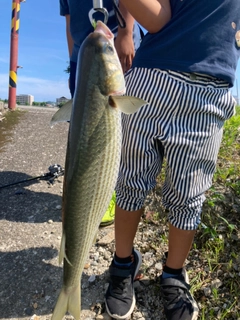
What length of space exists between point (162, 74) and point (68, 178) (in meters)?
0.82

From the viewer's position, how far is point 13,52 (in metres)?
8.37

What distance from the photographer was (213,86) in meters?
1.82

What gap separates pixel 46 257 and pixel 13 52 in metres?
7.13

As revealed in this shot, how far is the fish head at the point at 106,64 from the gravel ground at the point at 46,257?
1.50 m

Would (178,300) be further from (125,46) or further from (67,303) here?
(125,46)

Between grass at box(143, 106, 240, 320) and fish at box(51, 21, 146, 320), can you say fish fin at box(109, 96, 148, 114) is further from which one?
grass at box(143, 106, 240, 320)

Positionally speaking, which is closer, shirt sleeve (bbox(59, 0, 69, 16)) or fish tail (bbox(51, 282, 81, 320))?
fish tail (bbox(51, 282, 81, 320))

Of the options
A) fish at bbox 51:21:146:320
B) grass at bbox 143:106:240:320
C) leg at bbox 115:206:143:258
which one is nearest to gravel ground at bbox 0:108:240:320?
grass at bbox 143:106:240:320

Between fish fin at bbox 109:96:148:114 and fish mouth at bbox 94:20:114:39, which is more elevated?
fish mouth at bbox 94:20:114:39

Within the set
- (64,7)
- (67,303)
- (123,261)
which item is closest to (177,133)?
(123,261)

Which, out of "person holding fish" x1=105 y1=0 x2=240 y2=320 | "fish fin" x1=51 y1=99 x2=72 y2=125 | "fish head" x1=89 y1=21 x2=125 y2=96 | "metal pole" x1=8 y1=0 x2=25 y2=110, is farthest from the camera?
"metal pole" x1=8 y1=0 x2=25 y2=110

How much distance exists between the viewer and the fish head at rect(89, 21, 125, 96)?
129 cm

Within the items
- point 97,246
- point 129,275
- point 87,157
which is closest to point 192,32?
point 87,157

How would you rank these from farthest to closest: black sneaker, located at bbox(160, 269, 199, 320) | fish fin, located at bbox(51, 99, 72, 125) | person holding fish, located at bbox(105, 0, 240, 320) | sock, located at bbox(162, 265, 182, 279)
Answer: sock, located at bbox(162, 265, 182, 279) → black sneaker, located at bbox(160, 269, 199, 320) → person holding fish, located at bbox(105, 0, 240, 320) → fish fin, located at bbox(51, 99, 72, 125)
